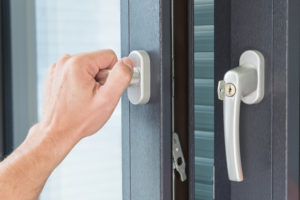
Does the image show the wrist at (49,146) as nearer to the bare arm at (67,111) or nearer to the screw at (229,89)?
the bare arm at (67,111)

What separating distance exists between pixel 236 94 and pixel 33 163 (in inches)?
10.3

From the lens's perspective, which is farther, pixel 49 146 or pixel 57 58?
pixel 57 58

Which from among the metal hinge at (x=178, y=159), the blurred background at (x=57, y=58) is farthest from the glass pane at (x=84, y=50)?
the metal hinge at (x=178, y=159)

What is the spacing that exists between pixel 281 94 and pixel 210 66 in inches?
4.3

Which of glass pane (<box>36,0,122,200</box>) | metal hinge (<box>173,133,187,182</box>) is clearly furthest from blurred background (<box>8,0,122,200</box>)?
metal hinge (<box>173,133,187,182</box>)

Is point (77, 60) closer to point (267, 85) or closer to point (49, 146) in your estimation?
point (49, 146)

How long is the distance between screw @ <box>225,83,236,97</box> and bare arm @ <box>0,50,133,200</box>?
0.40 ft

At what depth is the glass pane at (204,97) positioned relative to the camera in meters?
0.62

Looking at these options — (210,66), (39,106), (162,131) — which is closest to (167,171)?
(162,131)

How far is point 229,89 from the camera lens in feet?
1.87

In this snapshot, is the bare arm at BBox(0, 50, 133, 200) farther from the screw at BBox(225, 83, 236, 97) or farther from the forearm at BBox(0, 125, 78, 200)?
the screw at BBox(225, 83, 236, 97)

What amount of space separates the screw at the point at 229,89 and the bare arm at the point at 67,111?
121mm

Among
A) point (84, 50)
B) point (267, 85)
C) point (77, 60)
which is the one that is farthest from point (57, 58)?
point (267, 85)

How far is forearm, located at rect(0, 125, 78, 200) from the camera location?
0.56 meters
